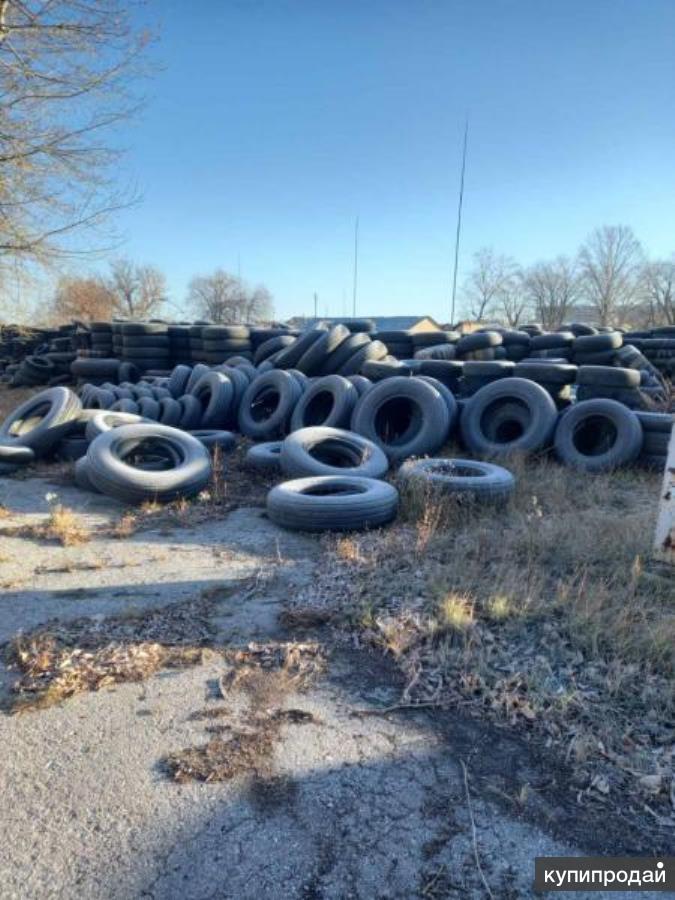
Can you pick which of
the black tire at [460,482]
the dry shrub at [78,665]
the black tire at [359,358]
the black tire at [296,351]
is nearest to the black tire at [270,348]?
the black tire at [296,351]

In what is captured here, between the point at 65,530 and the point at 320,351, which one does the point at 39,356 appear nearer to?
the point at 320,351

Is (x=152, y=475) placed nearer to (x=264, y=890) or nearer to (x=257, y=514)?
(x=257, y=514)

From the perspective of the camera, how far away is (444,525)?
15.1 ft

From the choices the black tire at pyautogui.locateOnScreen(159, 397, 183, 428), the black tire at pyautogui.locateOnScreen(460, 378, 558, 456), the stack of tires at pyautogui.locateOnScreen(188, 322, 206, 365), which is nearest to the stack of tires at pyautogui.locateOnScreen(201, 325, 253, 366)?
the stack of tires at pyautogui.locateOnScreen(188, 322, 206, 365)

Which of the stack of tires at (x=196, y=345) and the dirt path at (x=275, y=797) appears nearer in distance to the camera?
the dirt path at (x=275, y=797)

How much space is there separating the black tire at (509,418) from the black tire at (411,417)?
0.46 metres

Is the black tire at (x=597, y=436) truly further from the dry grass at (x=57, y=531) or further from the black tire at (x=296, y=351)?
the dry grass at (x=57, y=531)

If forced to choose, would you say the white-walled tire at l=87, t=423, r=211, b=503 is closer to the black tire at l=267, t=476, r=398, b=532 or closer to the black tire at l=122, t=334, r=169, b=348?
the black tire at l=267, t=476, r=398, b=532

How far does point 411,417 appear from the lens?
23.4 ft

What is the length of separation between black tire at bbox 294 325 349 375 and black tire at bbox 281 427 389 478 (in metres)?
2.72

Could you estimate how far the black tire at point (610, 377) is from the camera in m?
7.14

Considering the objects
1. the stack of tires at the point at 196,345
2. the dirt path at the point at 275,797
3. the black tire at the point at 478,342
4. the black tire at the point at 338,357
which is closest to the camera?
the dirt path at the point at 275,797

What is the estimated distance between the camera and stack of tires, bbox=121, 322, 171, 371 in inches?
475

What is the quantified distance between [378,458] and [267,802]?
4073 mm
